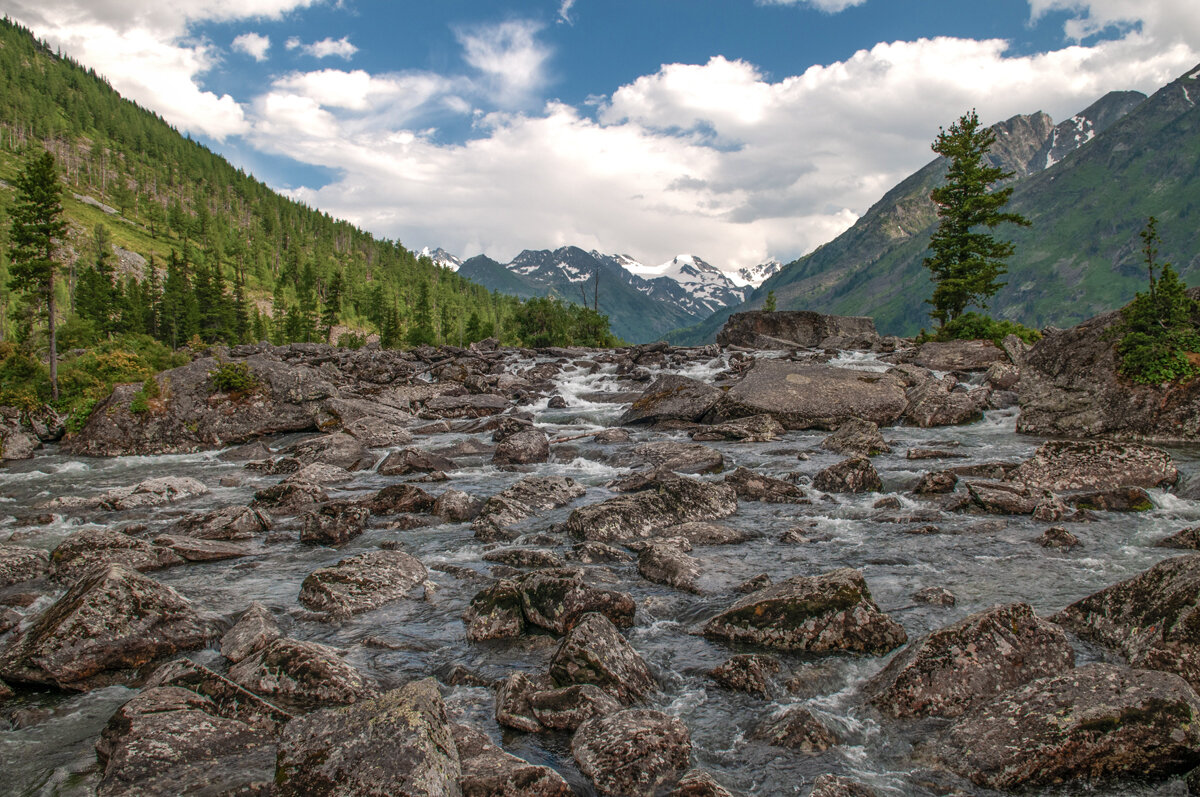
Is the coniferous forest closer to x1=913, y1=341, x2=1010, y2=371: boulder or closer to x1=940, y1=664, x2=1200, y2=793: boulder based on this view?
x1=940, y1=664, x2=1200, y2=793: boulder

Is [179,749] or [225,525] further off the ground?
[225,525]

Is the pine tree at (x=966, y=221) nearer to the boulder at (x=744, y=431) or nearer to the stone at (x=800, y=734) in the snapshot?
the boulder at (x=744, y=431)

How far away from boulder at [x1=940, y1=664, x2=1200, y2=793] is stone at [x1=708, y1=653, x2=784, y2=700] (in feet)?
7.16

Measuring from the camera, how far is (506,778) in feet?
19.2

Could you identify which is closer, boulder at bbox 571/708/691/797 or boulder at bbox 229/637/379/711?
boulder at bbox 571/708/691/797

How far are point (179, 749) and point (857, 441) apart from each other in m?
22.1

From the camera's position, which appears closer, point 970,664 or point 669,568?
point 970,664

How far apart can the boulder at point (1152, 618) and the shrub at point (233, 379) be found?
34.4m

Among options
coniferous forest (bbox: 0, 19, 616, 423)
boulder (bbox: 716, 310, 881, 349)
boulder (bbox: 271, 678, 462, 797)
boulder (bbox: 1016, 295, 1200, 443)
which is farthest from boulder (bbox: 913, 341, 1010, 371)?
coniferous forest (bbox: 0, 19, 616, 423)

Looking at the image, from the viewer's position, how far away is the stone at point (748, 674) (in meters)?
7.97

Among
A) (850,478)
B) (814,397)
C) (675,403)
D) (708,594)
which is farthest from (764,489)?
(675,403)

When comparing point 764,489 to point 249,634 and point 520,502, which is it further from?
point 249,634

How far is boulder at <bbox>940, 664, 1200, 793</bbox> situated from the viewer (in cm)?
575

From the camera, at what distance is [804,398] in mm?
29219
